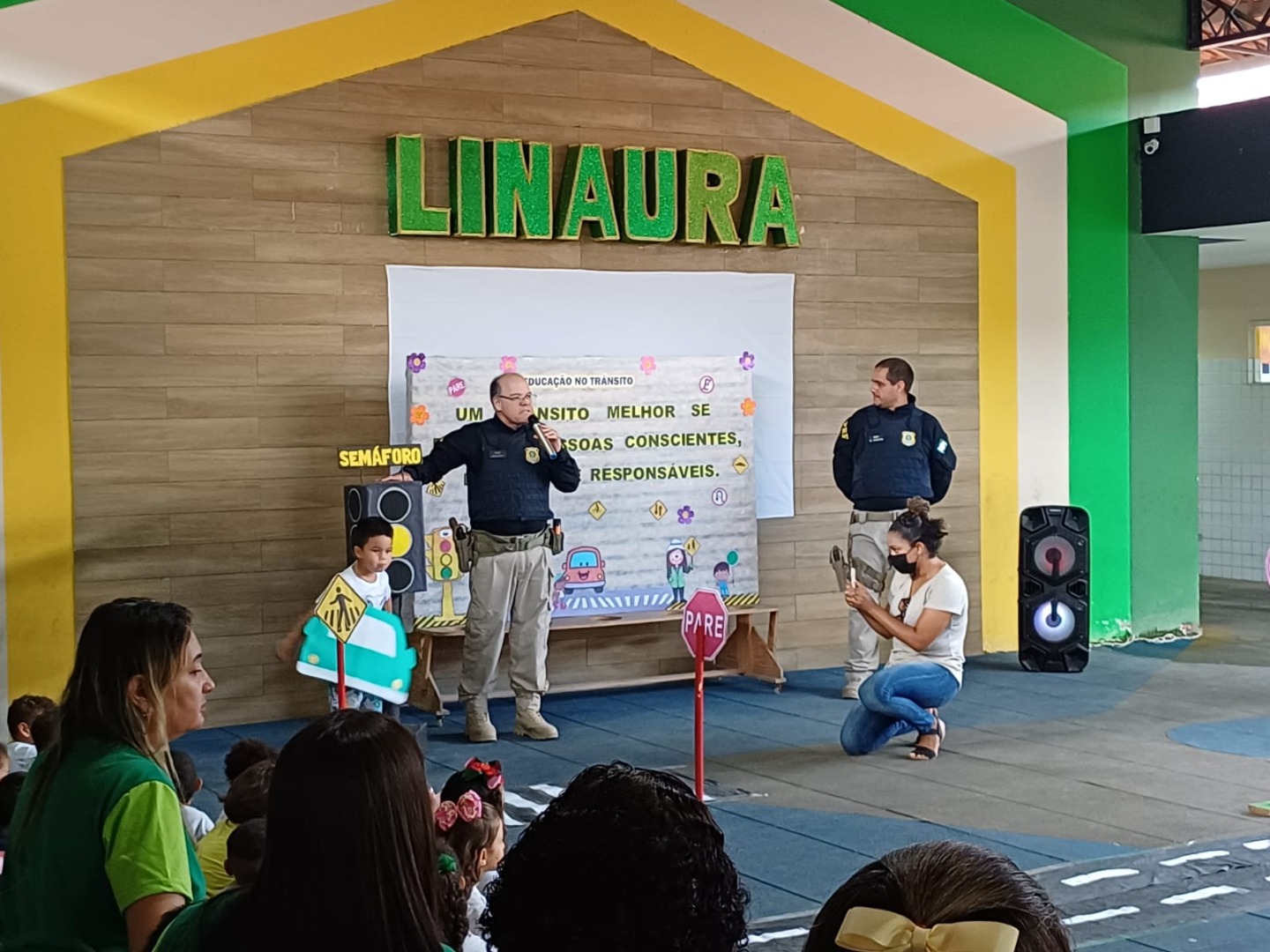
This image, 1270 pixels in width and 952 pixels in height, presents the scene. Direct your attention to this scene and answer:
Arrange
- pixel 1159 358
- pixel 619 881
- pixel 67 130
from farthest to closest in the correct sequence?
pixel 1159 358 → pixel 67 130 → pixel 619 881

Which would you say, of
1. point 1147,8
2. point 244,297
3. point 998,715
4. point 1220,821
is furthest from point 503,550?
point 1147,8

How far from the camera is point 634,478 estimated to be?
877cm

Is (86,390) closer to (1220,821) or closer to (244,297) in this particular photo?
(244,297)

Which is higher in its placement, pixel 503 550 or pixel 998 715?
pixel 503 550

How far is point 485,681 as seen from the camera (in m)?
7.52

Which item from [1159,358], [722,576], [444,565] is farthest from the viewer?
[1159,358]

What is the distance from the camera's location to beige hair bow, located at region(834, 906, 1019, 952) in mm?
1125

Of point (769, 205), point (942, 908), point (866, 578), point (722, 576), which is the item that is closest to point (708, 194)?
point (769, 205)

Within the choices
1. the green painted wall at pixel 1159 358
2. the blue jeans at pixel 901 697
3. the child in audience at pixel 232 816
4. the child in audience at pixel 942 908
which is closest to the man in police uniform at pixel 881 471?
the blue jeans at pixel 901 697

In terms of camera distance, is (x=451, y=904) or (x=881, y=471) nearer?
(x=451, y=904)

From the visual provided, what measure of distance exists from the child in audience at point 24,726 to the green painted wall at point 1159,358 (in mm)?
7375

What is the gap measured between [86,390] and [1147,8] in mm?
7143

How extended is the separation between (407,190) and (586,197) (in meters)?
1.03

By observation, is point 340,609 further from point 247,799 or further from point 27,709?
point 247,799
